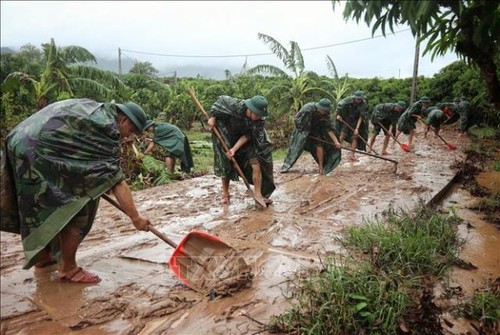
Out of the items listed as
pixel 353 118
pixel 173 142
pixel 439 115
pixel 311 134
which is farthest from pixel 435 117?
pixel 173 142

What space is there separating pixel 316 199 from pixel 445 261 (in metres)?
2.38

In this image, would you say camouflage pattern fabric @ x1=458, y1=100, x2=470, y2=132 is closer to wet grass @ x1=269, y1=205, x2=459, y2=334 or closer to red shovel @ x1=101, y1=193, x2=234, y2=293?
wet grass @ x1=269, y1=205, x2=459, y2=334

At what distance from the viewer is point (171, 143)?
25.6ft

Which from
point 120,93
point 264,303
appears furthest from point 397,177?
point 120,93

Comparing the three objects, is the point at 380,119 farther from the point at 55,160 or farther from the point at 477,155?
the point at 55,160

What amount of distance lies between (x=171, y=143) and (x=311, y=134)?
2798 mm

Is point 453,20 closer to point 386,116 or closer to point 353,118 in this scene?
point 353,118

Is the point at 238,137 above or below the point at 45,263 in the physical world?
above

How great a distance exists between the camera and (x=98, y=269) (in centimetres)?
316

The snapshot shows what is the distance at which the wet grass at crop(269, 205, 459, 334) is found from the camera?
87.4 inches

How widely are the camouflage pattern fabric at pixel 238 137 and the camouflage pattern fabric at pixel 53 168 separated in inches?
97.7

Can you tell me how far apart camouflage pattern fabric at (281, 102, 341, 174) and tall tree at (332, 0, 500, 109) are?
4.93m

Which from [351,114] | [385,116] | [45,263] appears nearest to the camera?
[45,263]

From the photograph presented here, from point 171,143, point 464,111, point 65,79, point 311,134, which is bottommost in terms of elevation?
point 171,143
